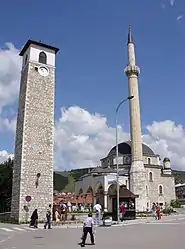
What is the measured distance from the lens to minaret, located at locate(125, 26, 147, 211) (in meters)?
53.3

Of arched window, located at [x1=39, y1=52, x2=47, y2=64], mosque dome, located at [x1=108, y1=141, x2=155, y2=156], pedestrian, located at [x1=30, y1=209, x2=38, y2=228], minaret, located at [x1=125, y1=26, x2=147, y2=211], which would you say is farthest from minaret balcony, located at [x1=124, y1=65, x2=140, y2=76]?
pedestrian, located at [x1=30, y1=209, x2=38, y2=228]

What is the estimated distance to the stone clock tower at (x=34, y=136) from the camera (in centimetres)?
2961

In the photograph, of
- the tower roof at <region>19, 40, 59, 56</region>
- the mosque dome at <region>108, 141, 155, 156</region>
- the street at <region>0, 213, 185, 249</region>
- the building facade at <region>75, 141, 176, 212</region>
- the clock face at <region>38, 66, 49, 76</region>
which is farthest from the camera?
the mosque dome at <region>108, 141, 155, 156</region>

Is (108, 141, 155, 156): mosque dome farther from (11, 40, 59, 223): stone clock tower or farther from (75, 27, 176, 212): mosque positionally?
(11, 40, 59, 223): stone clock tower

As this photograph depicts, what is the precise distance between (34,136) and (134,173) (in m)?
27.4

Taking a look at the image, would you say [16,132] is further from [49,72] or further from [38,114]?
[49,72]

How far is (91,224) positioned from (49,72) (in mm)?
24145

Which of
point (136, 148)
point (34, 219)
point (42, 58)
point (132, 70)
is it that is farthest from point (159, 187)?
point (34, 219)

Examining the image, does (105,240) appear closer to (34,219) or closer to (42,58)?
(34,219)

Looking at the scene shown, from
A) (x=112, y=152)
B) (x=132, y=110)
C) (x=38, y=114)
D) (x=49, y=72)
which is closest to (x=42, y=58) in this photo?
(x=49, y=72)

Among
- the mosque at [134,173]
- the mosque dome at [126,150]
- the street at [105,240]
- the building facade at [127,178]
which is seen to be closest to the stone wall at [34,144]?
the street at [105,240]

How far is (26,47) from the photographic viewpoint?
3509 cm

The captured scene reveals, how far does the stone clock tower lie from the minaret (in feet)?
78.0

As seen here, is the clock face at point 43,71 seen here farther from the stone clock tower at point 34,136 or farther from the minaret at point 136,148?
the minaret at point 136,148
